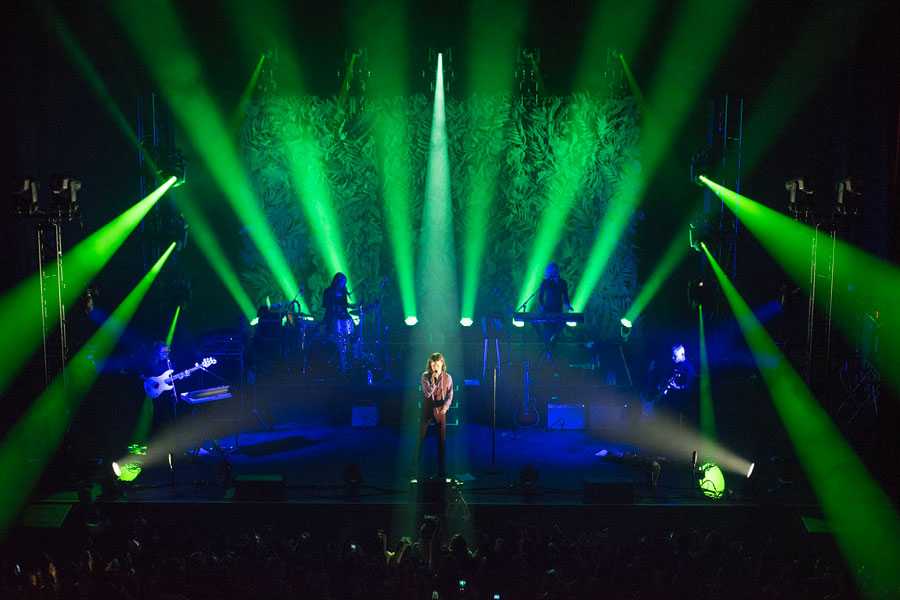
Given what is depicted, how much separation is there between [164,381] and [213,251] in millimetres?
4572

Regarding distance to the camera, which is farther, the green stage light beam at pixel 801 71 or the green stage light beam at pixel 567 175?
the green stage light beam at pixel 567 175

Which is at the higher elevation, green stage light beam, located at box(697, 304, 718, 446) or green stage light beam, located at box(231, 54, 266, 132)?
green stage light beam, located at box(231, 54, 266, 132)

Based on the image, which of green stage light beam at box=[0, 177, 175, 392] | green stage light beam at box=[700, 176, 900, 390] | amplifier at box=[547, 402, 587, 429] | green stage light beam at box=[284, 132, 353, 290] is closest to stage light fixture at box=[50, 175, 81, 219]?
green stage light beam at box=[0, 177, 175, 392]

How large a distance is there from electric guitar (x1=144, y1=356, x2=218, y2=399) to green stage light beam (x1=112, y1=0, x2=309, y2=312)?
273 centimetres

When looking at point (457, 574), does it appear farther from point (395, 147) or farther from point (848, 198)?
point (395, 147)

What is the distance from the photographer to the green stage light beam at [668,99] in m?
12.3

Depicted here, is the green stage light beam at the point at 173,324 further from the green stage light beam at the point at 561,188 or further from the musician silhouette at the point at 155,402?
the green stage light beam at the point at 561,188

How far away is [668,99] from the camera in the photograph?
44.8 feet

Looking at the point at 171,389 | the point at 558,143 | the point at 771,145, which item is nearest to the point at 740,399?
the point at 771,145

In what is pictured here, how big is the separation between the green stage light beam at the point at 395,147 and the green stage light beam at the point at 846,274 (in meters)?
5.34

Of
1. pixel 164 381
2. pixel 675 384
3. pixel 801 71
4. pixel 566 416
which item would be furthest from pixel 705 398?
pixel 164 381

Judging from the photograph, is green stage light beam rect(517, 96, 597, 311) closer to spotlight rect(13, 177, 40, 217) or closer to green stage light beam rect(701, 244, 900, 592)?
green stage light beam rect(701, 244, 900, 592)

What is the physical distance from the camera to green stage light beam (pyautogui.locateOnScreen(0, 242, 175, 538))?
27.7 feet

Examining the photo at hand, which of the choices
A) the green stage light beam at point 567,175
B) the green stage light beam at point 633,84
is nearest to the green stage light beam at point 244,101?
the green stage light beam at point 567,175
